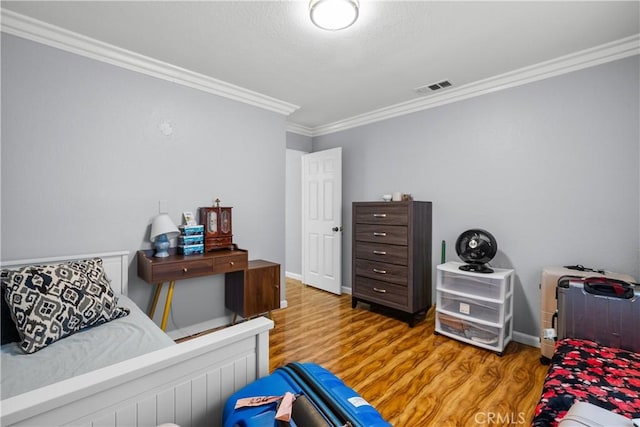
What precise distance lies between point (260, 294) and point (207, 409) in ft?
5.99

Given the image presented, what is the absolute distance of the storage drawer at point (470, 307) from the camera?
99.6 inches

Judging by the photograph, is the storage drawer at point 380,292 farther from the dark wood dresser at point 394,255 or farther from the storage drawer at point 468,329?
the storage drawer at point 468,329

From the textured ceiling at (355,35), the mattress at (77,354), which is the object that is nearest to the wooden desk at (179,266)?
the mattress at (77,354)

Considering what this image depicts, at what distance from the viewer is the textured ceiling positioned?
5.97 ft

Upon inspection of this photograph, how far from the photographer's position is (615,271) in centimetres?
225

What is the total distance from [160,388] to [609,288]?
7.98 feet

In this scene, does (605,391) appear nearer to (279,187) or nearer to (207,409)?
(207,409)

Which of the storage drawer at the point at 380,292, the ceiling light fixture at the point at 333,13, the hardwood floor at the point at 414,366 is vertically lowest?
the hardwood floor at the point at 414,366

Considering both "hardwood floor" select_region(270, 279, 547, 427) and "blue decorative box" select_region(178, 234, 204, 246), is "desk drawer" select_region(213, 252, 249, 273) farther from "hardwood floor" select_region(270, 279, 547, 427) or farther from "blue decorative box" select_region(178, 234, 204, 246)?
"hardwood floor" select_region(270, 279, 547, 427)

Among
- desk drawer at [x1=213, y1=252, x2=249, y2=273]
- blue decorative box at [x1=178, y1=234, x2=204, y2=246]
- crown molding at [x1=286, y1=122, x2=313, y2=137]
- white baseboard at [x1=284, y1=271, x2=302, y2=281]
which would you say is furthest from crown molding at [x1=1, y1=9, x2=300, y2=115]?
white baseboard at [x1=284, y1=271, x2=302, y2=281]

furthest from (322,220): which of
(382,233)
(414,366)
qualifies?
(414,366)

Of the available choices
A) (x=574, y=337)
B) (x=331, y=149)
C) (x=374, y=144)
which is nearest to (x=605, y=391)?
(x=574, y=337)

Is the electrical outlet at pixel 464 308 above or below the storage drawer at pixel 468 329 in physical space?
above

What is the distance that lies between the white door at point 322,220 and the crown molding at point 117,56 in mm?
1247
